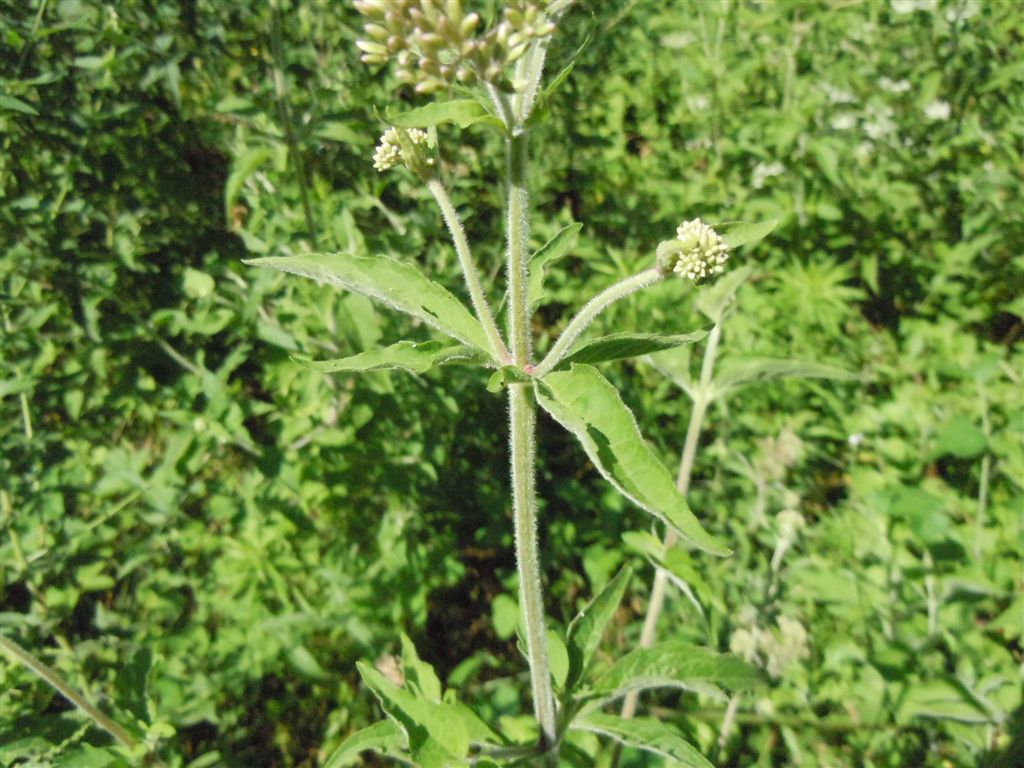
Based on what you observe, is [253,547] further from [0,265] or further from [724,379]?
[724,379]

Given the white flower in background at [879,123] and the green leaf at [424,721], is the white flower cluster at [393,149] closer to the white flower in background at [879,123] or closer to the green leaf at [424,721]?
the green leaf at [424,721]

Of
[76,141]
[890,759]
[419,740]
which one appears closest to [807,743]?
[890,759]

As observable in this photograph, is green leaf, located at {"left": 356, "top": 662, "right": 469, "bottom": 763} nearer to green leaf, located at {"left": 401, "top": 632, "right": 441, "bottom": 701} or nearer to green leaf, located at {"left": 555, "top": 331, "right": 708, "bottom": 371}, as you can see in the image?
green leaf, located at {"left": 401, "top": 632, "right": 441, "bottom": 701}

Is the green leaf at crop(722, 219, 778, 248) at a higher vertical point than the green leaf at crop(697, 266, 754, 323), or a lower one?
higher

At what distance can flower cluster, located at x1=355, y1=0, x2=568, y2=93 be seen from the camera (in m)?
1.37

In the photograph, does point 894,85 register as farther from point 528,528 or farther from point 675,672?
point 528,528

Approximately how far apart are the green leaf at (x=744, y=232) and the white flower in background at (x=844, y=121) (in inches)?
142

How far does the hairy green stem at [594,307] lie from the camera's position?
1.60 metres

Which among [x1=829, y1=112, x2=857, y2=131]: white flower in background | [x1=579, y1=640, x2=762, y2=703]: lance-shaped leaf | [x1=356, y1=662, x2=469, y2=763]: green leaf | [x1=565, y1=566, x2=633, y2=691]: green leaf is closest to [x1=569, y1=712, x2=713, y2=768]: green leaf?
[x1=579, y1=640, x2=762, y2=703]: lance-shaped leaf

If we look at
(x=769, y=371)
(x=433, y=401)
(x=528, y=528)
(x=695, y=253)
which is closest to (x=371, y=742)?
(x=528, y=528)

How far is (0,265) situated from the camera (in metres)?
3.01

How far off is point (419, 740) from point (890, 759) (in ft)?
7.57

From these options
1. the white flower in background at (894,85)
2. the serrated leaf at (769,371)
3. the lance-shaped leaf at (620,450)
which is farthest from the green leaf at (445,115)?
the white flower in background at (894,85)

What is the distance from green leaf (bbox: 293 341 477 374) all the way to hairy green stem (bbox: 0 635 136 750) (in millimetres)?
1515
